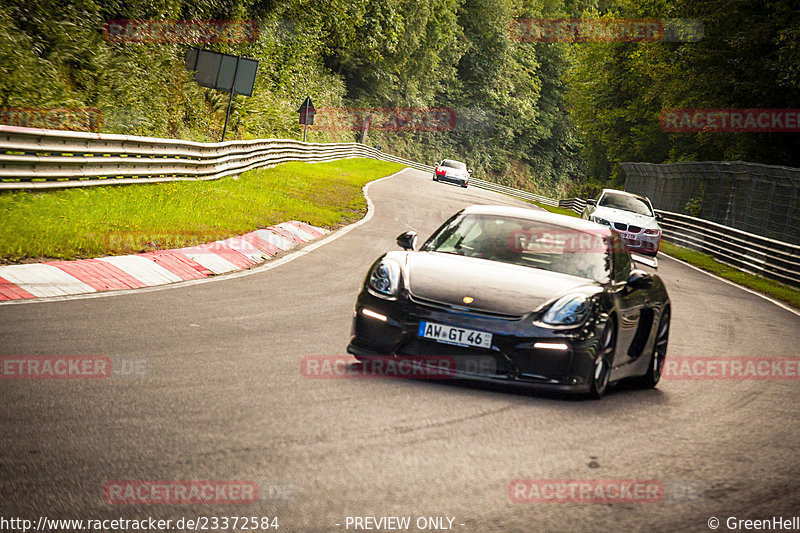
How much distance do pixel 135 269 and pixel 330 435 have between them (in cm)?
636

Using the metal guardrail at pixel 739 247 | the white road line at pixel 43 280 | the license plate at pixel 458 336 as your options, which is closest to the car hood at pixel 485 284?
the license plate at pixel 458 336

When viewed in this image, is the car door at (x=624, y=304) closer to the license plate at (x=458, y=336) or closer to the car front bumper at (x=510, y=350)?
the car front bumper at (x=510, y=350)

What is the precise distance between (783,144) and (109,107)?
23.4m

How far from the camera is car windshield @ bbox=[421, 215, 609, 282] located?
283 inches

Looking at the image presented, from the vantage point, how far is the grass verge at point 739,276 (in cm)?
1911

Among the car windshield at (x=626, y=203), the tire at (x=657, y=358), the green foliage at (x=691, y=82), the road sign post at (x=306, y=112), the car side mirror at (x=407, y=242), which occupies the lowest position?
the tire at (x=657, y=358)

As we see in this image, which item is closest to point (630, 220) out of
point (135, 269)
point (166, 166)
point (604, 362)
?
point (166, 166)

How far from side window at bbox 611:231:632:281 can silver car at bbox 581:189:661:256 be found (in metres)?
15.7

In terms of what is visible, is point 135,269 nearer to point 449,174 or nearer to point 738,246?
point 738,246

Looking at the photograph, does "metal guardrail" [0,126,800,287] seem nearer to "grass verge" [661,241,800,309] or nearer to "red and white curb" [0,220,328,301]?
"grass verge" [661,241,800,309]

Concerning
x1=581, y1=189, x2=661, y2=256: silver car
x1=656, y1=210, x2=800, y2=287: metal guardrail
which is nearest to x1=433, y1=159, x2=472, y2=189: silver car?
x1=656, y1=210, x2=800, y2=287: metal guardrail

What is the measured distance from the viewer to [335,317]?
9.17 meters

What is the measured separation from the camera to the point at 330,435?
192 inches

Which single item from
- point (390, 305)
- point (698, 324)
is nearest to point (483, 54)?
point (698, 324)
